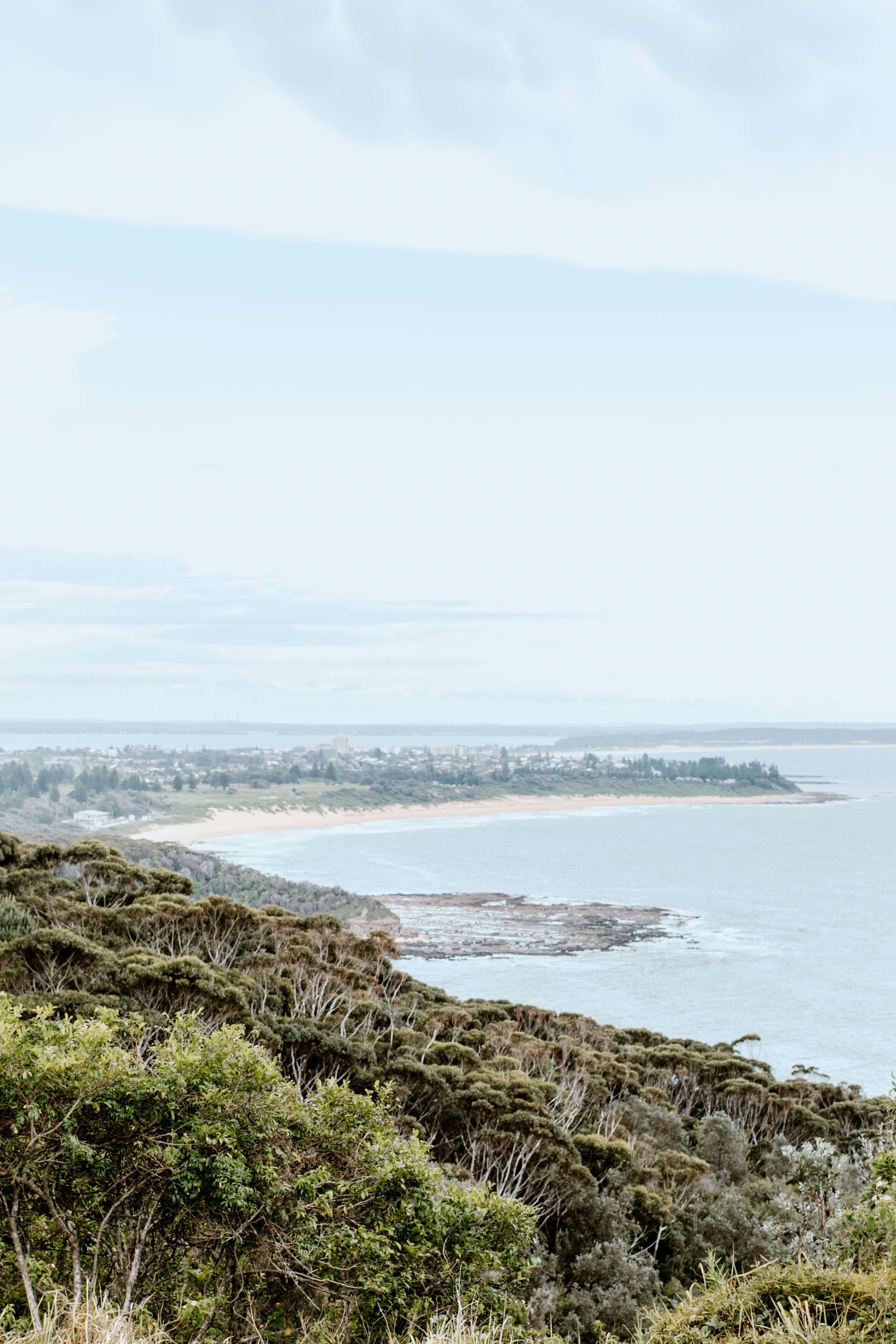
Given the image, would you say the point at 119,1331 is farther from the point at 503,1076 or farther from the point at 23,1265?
the point at 503,1076

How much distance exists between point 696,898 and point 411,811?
204 feet

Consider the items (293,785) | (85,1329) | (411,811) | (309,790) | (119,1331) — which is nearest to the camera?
(85,1329)

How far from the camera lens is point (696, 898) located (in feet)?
214

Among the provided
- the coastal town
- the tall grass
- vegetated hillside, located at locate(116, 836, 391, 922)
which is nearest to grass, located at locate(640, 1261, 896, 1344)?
the tall grass

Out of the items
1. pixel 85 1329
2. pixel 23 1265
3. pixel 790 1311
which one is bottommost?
pixel 790 1311

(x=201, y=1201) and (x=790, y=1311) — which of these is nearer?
(x=790, y=1311)

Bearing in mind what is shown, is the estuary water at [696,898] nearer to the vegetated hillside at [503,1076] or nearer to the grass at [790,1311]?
the vegetated hillside at [503,1076]

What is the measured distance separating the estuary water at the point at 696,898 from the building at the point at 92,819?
12.2m

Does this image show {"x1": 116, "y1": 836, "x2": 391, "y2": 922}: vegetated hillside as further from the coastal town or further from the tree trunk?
the tree trunk

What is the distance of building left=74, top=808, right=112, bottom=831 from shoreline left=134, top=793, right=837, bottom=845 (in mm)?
4127

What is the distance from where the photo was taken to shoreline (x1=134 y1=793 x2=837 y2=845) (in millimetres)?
96750

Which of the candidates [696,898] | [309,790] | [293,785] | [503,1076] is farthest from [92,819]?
[503,1076]

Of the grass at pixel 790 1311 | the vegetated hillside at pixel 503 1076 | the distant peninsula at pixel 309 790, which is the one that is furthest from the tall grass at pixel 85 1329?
the distant peninsula at pixel 309 790

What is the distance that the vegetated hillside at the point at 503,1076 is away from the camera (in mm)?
15000
